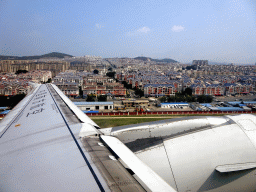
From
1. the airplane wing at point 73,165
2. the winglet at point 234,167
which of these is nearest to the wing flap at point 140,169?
the airplane wing at point 73,165

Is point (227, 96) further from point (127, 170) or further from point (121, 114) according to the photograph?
point (127, 170)

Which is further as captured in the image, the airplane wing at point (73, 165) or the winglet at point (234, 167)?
the winglet at point (234, 167)

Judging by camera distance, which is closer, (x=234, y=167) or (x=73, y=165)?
(x=73, y=165)

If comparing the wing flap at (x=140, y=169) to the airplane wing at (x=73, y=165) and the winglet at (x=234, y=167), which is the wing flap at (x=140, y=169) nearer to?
the airplane wing at (x=73, y=165)

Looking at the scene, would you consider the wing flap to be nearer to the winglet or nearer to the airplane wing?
the airplane wing

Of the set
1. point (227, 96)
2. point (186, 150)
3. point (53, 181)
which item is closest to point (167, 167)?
point (186, 150)

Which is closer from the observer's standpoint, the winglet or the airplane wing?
the airplane wing

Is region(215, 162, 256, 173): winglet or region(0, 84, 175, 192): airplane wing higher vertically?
region(0, 84, 175, 192): airplane wing

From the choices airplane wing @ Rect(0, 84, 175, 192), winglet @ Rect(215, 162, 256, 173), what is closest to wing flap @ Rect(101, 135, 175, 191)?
airplane wing @ Rect(0, 84, 175, 192)

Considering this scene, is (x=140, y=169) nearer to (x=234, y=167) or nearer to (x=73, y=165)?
(x=73, y=165)

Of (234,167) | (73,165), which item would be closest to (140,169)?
(73,165)

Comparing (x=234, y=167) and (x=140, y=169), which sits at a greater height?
(x=140, y=169)
